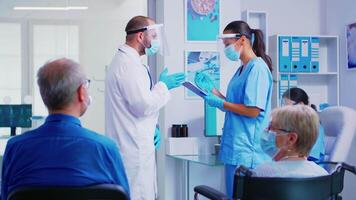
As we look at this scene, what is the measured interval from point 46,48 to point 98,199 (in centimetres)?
331

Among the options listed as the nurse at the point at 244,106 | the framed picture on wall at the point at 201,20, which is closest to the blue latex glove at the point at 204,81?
the framed picture on wall at the point at 201,20

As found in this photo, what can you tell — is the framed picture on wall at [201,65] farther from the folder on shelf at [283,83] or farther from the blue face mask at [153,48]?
the blue face mask at [153,48]

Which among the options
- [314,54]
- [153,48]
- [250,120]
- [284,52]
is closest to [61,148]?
[153,48]

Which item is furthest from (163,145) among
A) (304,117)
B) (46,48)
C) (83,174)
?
(83,174)

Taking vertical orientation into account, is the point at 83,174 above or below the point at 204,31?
below

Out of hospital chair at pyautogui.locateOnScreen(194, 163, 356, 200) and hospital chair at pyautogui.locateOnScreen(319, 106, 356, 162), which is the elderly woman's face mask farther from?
hospital chair at pyautogui.locateOnScreen(319, 106, 356, 162)

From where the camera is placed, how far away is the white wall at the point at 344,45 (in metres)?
4.27

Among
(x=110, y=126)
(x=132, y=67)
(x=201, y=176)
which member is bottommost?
(x=201, y=176)

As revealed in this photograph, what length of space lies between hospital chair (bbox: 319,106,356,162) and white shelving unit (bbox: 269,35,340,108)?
1.05 meters

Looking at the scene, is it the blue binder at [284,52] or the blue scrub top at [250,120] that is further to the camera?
the blue binder at [284,52]

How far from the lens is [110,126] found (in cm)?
235

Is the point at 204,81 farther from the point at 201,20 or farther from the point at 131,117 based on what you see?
the point at 131,117

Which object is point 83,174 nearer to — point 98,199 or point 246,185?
point 98,199

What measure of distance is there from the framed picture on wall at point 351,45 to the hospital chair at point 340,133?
1046 millimetres
